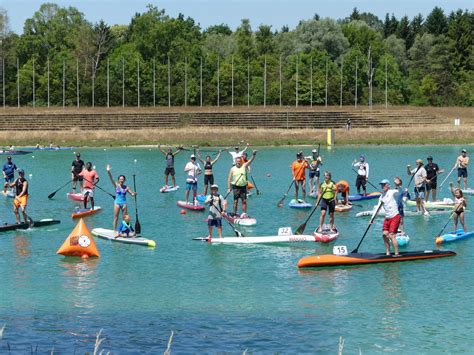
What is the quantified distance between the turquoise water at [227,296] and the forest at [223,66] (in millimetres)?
86171

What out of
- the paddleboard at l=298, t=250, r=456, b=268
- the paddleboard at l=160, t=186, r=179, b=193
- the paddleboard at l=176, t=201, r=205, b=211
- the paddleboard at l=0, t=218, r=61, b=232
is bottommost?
the paddleboard at l=298, t=250, r=456, b=268

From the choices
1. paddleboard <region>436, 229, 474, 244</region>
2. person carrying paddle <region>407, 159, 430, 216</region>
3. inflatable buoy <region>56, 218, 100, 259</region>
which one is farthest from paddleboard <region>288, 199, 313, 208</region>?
inflatable buoy <region>56, 218, 100, 259</region>

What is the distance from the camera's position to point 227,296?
2055cm

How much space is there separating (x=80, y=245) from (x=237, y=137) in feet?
199

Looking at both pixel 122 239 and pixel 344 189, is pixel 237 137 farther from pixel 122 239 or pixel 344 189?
pixel 122 239

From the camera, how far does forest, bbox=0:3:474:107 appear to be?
11719cm

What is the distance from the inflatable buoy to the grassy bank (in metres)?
56.3

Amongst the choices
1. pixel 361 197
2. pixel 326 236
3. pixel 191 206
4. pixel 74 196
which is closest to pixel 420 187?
pixel 361 197

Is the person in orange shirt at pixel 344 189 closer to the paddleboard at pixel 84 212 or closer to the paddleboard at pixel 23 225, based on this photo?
the paddleboard at pixel 84 212

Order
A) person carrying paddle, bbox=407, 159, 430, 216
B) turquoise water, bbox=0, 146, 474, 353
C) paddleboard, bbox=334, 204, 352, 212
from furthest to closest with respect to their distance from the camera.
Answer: paddleboard, bbox=334, 204, 352, 212 < person carrying paddle, bbox=407, 159, 430, 216 < turquoise water, bbox=0, 146, 474, 353

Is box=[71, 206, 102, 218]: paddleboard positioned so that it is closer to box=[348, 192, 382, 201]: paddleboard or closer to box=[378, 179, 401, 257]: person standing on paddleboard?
box=[348, 192, 382, 201]: paddleboard

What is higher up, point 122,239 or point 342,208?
point 342,208

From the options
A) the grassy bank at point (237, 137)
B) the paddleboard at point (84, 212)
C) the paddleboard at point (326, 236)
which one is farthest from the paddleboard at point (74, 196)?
the grassy bank at point (237, 137)

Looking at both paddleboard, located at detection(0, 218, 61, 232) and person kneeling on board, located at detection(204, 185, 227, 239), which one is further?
paddleboard, located at detection(0, 218, 61, 232)
